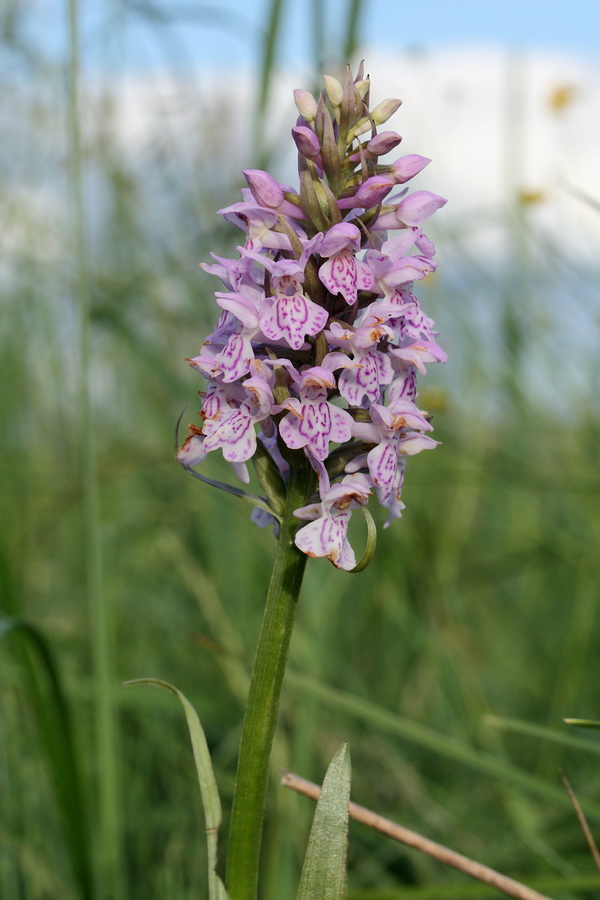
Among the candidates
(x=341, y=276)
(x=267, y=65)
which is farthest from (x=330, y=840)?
(x=267, y=65)

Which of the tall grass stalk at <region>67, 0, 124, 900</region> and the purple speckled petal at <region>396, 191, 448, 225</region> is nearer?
the purple speckled petal at <region>396, 191, 448, 225</region>

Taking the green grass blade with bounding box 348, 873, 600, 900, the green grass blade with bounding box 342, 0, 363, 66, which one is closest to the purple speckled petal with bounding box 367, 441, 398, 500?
the green grass blade with bounding box 348, 873, 600, 900

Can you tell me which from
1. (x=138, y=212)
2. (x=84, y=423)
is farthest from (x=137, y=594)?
(x=138, y=212)

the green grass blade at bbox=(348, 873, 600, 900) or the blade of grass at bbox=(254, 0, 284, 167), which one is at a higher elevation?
the blade of grass at bbox=(254, 0, 284, 167)

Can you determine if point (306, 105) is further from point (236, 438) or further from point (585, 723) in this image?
point (585, 723)

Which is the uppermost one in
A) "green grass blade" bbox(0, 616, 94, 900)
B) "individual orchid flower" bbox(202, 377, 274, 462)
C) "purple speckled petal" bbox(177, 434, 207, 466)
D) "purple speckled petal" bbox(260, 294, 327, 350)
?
"purple speckled petal" bbox(260, 294, 327, 350)

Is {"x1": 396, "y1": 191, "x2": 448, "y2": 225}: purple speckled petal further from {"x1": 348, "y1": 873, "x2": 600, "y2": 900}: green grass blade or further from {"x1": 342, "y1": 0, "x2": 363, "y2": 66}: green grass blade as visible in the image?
{"x1": 348, "y1": 873, "x2": 600, "y2": 900}: green grass blade
